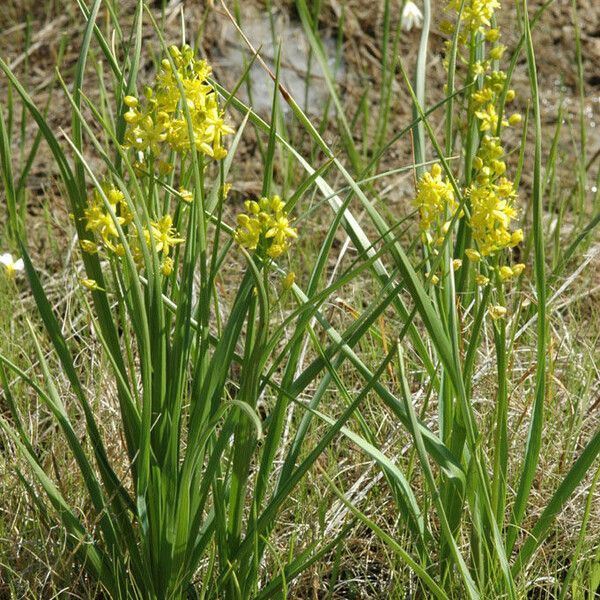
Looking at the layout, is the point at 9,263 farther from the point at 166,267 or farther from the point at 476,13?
the point at 476,13

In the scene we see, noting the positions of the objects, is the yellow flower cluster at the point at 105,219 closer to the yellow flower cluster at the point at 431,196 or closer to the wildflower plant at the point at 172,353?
the wildflower plant at the point at 172,353

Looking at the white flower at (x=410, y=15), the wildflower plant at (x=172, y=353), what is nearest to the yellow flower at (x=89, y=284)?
the wildflower plant at (x=172, y=353)

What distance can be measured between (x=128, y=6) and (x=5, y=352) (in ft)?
6.37

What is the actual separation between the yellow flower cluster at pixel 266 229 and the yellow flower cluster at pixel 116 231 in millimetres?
158

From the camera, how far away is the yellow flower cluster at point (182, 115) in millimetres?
1498

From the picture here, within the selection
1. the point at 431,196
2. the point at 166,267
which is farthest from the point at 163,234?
the point at 431,196

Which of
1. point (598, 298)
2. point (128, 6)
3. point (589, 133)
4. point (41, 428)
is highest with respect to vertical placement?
point (128, 6)

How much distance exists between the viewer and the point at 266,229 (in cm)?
144

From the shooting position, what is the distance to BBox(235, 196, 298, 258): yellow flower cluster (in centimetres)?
143

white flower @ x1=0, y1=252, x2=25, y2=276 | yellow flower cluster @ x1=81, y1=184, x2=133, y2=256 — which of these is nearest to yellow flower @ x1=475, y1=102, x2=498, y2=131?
yellow flower cluster @ x1=81, y1=184, x2=133, y2=256

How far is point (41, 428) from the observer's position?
248 cm

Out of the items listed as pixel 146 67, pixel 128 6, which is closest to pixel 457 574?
pixel 146 67

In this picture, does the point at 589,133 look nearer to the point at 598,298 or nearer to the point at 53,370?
the point at 598,298

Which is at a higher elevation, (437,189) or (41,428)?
(437,189)
